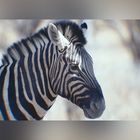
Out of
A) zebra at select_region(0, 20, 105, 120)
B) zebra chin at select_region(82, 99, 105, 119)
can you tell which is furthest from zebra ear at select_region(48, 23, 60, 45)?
zebra chin at select_region(82, 99, 105, 119)

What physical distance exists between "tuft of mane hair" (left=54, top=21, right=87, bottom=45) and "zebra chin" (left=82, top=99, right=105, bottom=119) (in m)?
0.49

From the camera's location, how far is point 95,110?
1.90 m

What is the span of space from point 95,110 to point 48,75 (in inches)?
17.4

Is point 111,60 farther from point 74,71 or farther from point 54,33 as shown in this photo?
point 54,33

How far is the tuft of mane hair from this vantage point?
1949mm

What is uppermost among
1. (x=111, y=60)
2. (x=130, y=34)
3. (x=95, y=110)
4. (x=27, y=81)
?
(x=130, y=34)

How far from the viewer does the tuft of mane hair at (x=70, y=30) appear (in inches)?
76.7

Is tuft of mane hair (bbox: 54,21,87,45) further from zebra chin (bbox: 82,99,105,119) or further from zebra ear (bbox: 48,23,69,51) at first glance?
zebra chin (bbox: 82,99,105,119)

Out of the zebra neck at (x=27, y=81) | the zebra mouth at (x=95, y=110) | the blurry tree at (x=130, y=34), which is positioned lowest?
the zebra mouth at (x=95, y=110)

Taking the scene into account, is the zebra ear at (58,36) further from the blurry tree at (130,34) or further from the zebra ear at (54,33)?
the blurry tree at (130,34)

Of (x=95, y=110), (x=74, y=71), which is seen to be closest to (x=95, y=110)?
(x=95, y=110)

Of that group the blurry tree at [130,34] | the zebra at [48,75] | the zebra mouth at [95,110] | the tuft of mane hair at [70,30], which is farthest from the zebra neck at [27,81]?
the blurry tree at [130,34]

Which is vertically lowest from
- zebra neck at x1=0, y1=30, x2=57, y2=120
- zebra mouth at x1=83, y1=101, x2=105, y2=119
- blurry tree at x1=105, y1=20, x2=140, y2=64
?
zebra mouth at x1=83, y1=101, x2=105, y2=119
